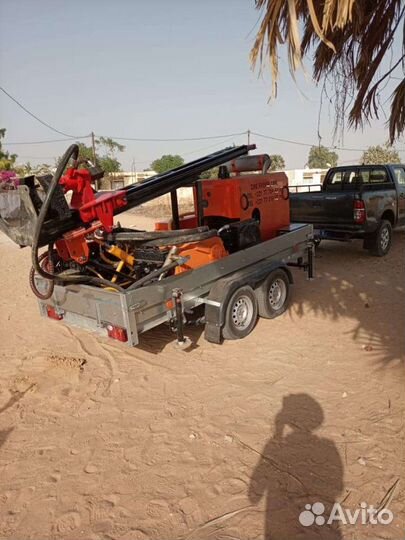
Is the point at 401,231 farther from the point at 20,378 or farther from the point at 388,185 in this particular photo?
the point at 20,378

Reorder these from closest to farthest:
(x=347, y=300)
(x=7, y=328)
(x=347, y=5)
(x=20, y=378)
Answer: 1. (x=347, y=5)
2. (x=20, y=378)
3. (x=7, y=328)
4. (x=347, y=300)

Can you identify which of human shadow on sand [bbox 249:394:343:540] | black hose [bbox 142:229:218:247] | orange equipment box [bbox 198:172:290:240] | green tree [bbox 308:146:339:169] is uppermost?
green tree [bbox 308:146:339:169]

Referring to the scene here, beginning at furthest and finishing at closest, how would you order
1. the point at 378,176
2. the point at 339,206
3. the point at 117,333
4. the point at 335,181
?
the point at 335,181
the point at 378,176
the point at 339,206
the point at 117,333

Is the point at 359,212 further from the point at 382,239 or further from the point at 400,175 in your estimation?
the point at 400,175

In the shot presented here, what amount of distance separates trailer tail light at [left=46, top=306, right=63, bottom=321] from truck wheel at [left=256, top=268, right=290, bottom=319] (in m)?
2.61

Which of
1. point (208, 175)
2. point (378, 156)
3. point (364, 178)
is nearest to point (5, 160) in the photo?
point (208, 175)

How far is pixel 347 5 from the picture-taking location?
207 centimetres

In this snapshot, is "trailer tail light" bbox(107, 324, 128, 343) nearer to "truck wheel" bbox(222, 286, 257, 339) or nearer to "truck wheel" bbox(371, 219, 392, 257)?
"truck wheel" bbox(222, 286, 257, 339)

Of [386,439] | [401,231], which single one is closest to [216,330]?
[386,439]

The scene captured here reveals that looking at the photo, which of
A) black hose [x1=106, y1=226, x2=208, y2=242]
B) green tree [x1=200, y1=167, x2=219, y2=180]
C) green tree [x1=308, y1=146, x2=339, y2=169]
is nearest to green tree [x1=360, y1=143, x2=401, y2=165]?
green tree [x1=308, y1=146, x2=339, y2=169]

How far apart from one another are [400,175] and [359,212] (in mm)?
2414

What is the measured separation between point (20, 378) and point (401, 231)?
1134 cm

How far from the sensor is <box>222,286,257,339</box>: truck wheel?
4.88 m

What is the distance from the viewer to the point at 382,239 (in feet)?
29.3
